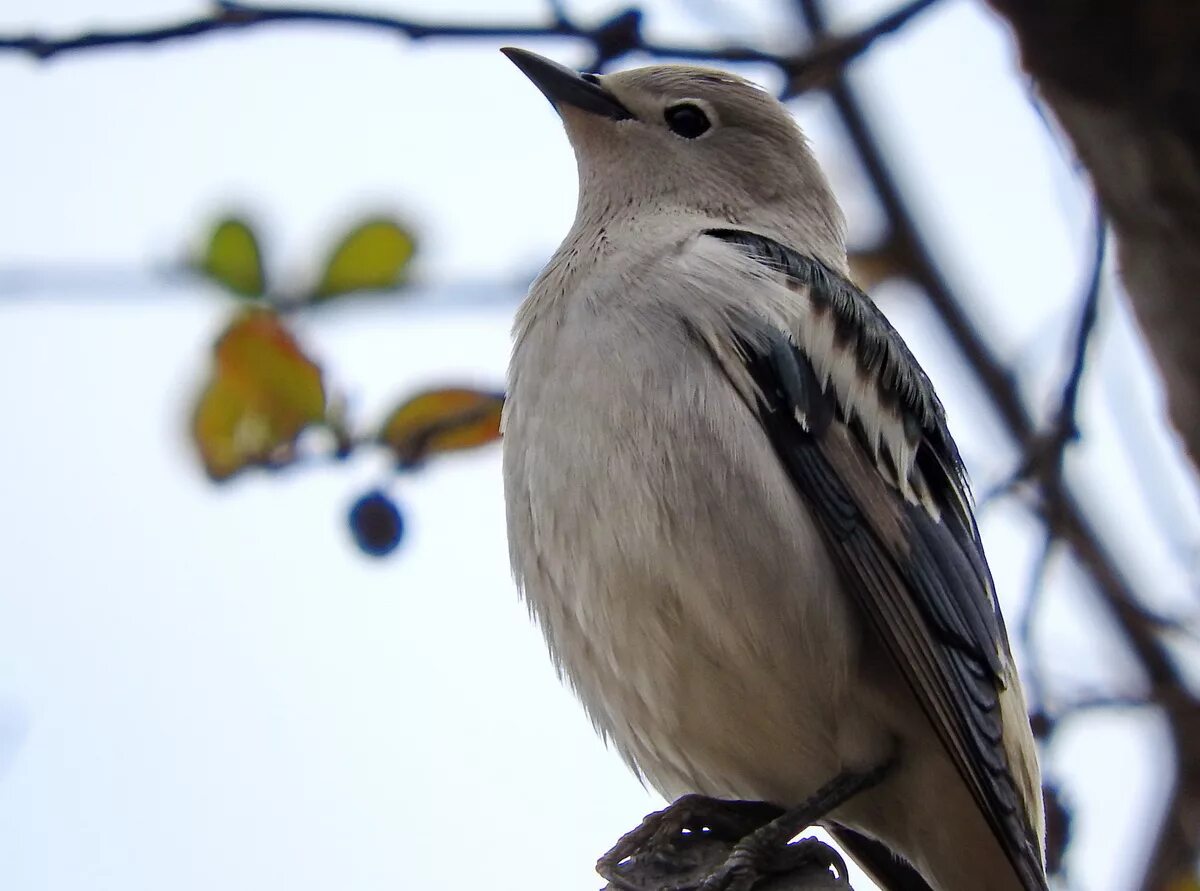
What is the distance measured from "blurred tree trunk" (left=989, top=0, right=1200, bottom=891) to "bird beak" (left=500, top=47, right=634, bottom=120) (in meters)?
2.24

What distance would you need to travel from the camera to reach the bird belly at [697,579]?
3.50 meters

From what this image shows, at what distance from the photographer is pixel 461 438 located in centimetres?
447

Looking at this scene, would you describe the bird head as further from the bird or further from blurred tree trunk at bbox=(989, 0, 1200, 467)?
blurred tree trunk at bbox=(989, 0, 1200, 467)

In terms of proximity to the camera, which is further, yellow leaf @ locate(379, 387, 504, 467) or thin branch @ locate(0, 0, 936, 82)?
yellow leaf @ locate(379, 387, 504, 467)

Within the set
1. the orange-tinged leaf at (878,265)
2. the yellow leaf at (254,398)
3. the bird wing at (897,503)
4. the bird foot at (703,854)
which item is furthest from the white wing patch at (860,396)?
the orange-tinged leaf at (878,265)

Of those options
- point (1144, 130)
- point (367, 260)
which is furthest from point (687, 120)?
point (1144, 130)

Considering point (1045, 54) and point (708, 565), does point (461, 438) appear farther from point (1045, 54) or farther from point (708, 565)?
point (1045, 54)

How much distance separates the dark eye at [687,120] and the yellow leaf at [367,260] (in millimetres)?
1168

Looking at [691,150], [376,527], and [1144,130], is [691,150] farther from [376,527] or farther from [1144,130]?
[1144,130]

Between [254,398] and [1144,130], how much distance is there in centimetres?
254

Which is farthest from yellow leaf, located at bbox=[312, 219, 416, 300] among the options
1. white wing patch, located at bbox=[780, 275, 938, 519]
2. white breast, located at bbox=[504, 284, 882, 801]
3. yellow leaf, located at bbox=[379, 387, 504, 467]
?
white wing patch, located at bbox=[780, 275, 938, 519]

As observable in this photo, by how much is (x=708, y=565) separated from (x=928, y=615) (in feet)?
1.97

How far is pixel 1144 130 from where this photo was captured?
2.97 metres

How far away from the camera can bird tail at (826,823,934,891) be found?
13.2ft
